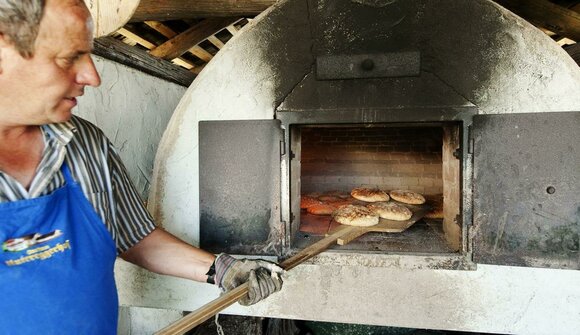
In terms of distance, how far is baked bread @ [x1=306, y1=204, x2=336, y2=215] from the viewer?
3012mm

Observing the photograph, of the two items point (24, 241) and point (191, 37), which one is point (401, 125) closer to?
point (24, 241)

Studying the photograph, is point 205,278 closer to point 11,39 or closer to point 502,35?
point 11,39

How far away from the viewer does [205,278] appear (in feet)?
5.09

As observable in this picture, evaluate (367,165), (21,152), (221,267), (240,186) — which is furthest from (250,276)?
(367,165)

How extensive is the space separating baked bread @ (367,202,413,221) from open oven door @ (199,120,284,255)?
1.08 metres

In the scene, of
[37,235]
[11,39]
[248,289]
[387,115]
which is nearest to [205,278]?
[248,289]

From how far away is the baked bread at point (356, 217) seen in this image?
2.50m

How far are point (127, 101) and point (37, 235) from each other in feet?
6.34

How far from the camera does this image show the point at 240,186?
2066mm

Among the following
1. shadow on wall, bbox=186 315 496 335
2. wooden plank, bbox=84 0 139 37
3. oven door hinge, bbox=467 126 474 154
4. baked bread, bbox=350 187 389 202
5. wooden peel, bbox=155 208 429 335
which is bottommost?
shadow on wall, bbox=186 315 496 335

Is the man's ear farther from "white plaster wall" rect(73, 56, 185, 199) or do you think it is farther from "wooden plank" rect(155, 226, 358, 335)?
"white plaster wall" rect(73, 56, 185, 199)

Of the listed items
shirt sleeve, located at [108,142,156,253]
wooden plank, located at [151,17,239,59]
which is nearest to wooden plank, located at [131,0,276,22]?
wooden plank, located at [151,17,239,59]

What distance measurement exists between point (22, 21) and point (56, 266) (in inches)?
27.9

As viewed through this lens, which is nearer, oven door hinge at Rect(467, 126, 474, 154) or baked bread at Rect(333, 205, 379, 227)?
oven door hinge at Rect(467, 126, 474, 154)
